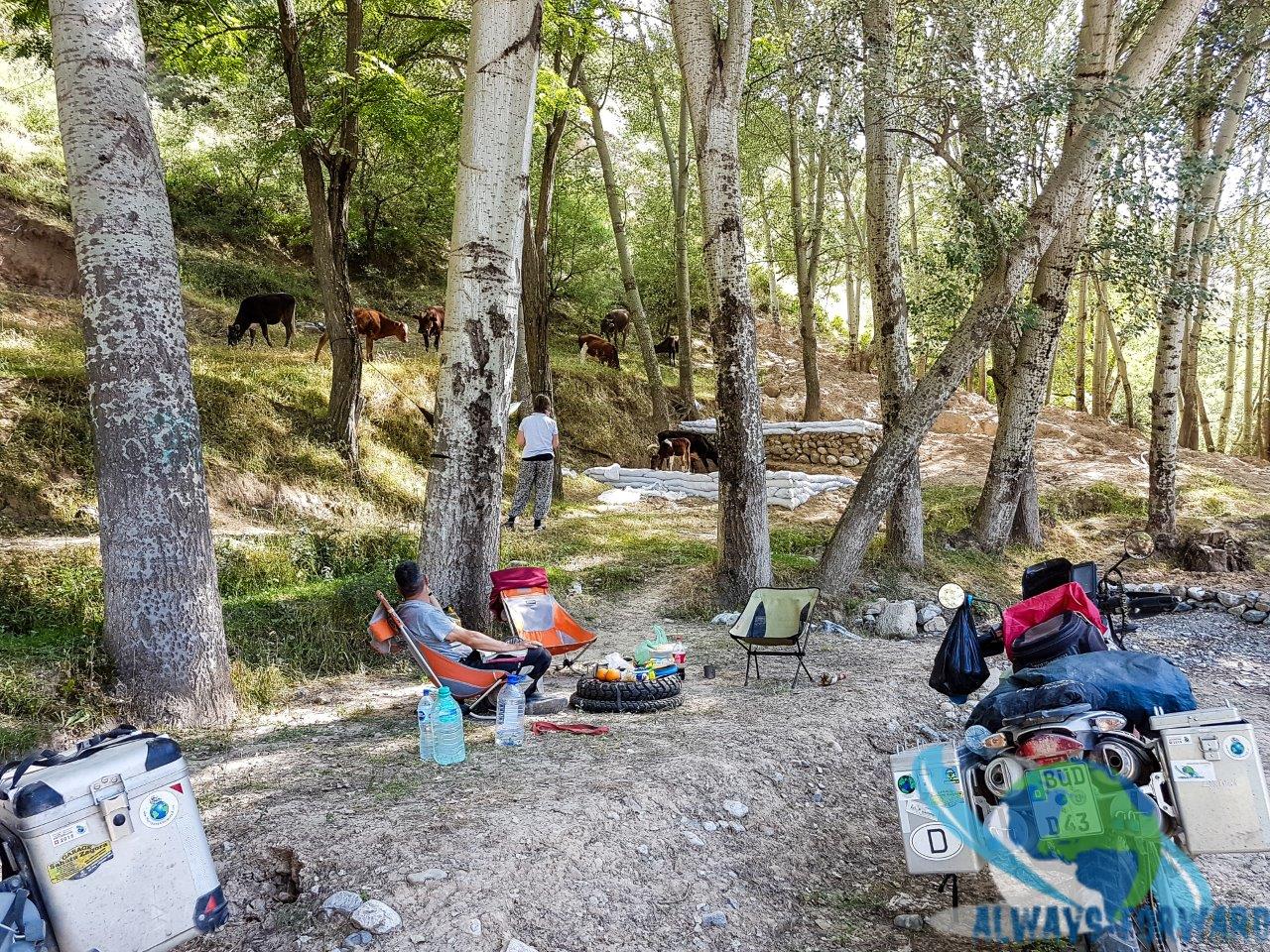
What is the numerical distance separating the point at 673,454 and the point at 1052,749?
14007 mm

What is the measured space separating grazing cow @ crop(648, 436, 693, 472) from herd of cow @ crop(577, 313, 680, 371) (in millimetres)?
4013

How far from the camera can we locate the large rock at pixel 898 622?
880 centimetres

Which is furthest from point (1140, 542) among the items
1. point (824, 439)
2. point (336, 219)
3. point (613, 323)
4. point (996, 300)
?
point (613, 323)

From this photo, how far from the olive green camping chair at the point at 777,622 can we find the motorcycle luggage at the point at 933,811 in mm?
3176

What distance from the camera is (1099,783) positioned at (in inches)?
122

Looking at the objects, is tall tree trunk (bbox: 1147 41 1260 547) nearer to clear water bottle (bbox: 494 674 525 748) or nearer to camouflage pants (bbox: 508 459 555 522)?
camouflage pants (bbox: 508 459 555 522)

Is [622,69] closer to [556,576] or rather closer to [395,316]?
[395,316]

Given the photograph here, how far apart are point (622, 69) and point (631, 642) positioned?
1478cm

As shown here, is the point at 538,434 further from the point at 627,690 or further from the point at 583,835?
the point at 583,835

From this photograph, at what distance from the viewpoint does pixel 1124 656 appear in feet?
12.1

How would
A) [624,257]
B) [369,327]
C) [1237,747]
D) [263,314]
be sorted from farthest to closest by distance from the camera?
1. [624,257]
2. [369,327]
3. [263,314]
4. [1237,747]

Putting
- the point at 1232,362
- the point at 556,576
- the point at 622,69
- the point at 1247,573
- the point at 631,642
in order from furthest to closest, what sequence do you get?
the point at 1232,362 → the point at 622,69 → the point at 1247,573 → the point at 556,576 → the point at 631,642

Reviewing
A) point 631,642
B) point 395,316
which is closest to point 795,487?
point 631,642

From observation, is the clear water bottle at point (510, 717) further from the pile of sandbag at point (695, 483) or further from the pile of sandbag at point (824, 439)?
the pile of sandbag at point (824, 439)
